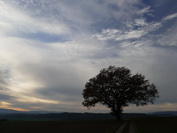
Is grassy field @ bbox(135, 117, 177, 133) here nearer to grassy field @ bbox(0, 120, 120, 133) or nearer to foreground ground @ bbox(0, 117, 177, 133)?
foreground ground @ bbox(0, 117, 177, 133)

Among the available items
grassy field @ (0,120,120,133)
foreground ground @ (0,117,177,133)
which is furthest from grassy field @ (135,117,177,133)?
grassy field @ (0,120,120,133)

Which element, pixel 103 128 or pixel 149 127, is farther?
pixel 103 128

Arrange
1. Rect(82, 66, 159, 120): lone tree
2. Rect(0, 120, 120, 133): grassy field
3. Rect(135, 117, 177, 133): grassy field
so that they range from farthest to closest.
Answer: Rect(82, 66, 159, 120): lone tree < Rect(0, 120, 120, 133): grassy field < Rect(135, 117, 177, 133): grassy field

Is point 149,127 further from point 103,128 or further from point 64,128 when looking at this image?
point 64,128

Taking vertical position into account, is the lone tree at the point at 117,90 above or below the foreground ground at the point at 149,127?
above

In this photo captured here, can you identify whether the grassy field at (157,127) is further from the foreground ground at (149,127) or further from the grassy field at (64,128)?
the grassy field at (64,128)

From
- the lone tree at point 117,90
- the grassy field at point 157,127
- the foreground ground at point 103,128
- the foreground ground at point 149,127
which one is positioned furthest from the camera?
the lone tree at point 117,90

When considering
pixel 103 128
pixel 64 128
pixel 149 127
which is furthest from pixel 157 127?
pixel 64 128

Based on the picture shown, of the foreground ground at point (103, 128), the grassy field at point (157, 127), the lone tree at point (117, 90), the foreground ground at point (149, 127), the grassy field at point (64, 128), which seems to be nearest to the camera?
the grassy field at point (157, 127)

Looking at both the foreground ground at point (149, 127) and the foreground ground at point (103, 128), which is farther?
the foreground ground at point (103, 128)

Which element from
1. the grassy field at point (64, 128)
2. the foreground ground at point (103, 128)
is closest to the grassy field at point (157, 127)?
the foreground ground at point (103, 128)

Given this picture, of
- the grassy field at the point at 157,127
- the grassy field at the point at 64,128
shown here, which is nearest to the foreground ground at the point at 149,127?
the grassy field at the point at 157,127

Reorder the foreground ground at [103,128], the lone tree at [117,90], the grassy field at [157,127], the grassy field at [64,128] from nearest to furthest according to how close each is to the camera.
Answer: the grassy field at [157,127] → the foreground ground at [103,128] → the grassy field at [64,128] → the lone tree at [117,90]

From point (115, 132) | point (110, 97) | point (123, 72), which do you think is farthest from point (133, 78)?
point (115, 132)
